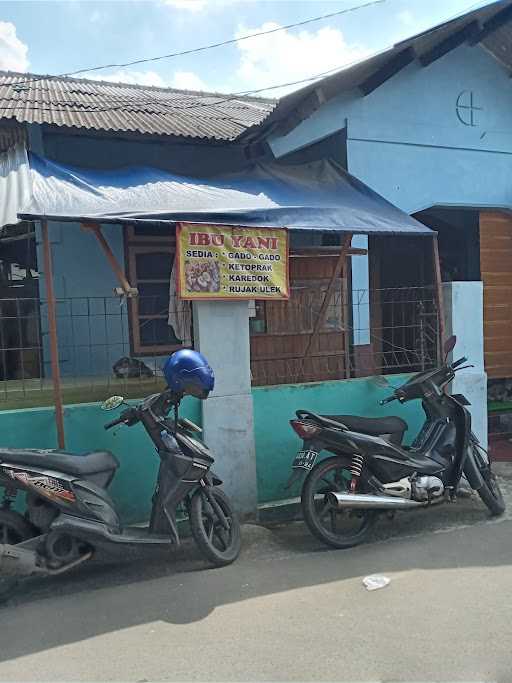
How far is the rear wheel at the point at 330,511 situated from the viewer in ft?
13.4

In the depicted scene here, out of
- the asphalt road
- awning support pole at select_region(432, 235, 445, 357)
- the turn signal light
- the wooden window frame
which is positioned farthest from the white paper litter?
the wooden window frame

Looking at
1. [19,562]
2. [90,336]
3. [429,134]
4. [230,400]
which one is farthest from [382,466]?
[429,134]

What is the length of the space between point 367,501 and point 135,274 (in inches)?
156

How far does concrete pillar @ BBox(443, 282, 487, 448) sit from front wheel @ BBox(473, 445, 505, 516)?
90cm

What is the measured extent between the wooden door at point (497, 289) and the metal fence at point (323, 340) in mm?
1953

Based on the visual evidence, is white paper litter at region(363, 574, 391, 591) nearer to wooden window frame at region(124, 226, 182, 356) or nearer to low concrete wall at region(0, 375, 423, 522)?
low concrete wall at region(0, 375, 423, 522)

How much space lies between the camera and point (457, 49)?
7309 millimetres

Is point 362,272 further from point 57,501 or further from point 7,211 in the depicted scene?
point 57,501

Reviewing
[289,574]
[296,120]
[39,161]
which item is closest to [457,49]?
[296,120]

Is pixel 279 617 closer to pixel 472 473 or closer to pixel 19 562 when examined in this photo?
pixel 19 562

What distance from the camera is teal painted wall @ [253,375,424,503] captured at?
4938 mm

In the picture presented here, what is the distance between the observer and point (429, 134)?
24.0 ft

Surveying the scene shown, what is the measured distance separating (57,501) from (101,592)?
650 millimetres

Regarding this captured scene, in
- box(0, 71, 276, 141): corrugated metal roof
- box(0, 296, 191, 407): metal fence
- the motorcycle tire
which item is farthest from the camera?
box(0, 71, 276, 141): corrugated metal roof
